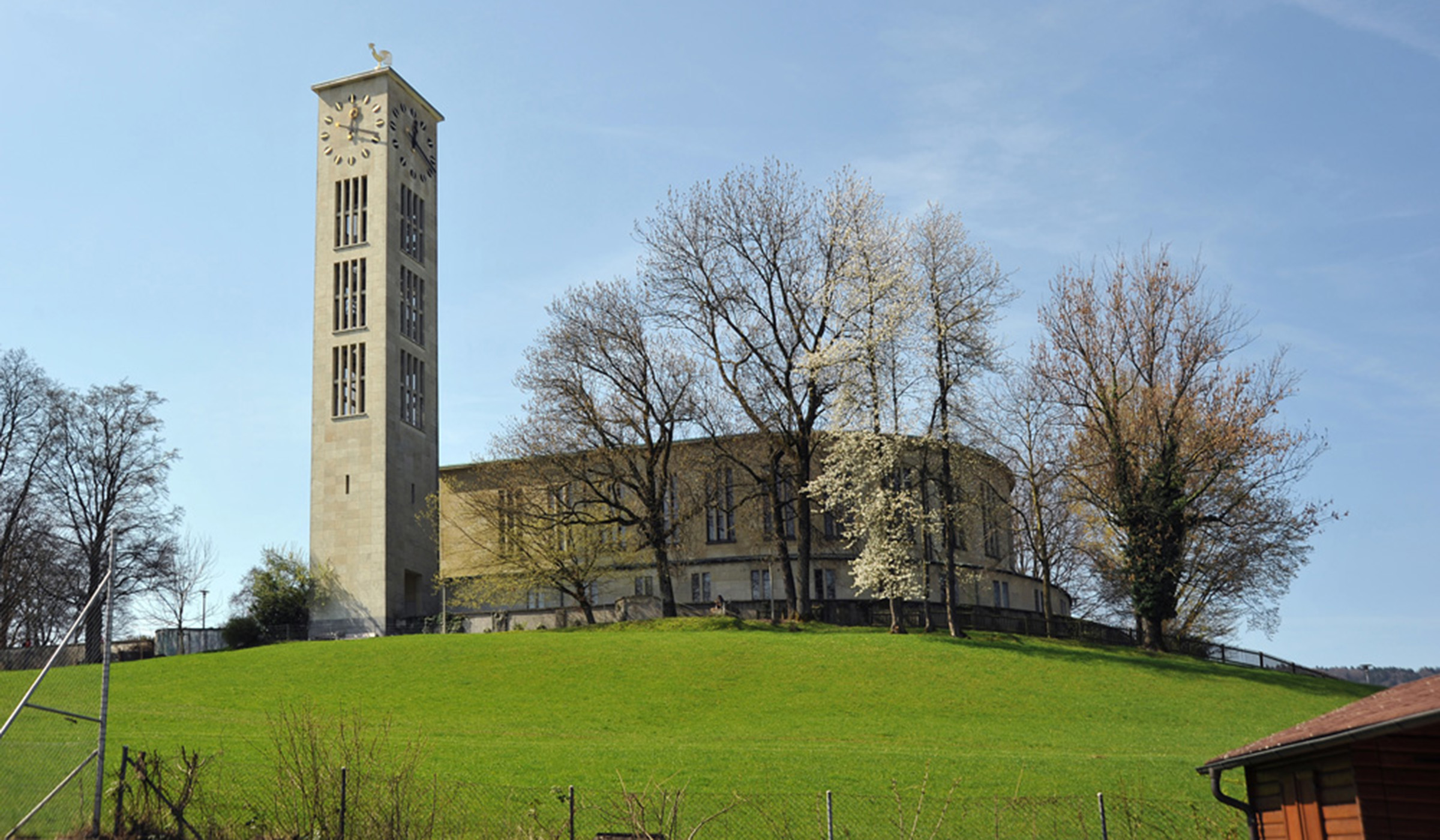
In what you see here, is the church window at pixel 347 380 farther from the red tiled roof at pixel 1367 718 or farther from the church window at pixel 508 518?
the red tiled roof at pixel 1367 718

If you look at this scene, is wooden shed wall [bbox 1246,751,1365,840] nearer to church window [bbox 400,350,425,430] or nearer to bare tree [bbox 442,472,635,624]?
bare tree [bbox 442,472,635,624]

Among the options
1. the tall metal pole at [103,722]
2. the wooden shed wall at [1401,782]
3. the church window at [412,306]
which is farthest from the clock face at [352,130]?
the wooden shed wall at [1401,782]

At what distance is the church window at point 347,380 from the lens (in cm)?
6212

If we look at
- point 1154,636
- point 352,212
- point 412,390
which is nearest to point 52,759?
point 1154,636

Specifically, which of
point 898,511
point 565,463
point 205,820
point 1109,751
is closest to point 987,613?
point 898,511

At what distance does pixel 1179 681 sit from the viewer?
38406 millimetres

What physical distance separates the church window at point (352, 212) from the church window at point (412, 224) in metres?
1.94

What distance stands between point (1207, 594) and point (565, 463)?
29.3 m

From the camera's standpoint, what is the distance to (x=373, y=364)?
61.8 m

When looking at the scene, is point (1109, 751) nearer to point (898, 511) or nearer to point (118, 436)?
point (898, 511)

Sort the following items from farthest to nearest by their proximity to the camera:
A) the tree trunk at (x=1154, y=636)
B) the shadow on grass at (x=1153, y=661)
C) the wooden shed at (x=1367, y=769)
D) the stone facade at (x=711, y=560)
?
1. the stone facade at (x=711, y=560)
2. the tree trunk at (x=1154, y=636)
3. the shadow on grass at (x=1153, y=661)
4. the wooden shed at (x=1367, y=769)

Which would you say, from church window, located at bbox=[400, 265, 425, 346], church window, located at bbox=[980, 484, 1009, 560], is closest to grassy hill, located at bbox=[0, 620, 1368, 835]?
church window, located at bbox=[980, 484, 1009, 560]

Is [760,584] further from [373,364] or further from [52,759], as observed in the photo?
[52,759]

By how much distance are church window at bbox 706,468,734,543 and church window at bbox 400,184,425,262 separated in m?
22.4
